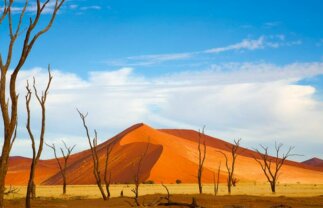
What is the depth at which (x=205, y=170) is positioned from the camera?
82125 mm

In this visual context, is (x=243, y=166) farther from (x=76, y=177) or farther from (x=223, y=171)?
(x=76, y=177)

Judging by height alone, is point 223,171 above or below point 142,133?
below

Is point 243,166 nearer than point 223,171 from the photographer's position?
No

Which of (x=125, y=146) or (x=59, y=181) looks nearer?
(x=59, y=181)

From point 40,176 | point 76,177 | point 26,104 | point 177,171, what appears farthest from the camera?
point 40,176

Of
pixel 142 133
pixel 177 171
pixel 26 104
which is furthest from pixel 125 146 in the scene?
pixel 26 104

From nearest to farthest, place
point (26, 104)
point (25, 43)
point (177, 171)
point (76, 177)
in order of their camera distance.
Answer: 1. point (25, 43)
2. point (26, 104)
3. point (177, 171)
4. point (76, 177)

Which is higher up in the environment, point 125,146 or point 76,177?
point 125,146

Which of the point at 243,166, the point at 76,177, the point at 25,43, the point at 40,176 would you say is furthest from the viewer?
the point at 40,176

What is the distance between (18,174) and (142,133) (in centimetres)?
2655

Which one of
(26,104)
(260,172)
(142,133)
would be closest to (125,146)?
(142,133)

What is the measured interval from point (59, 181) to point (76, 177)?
3230 millimetres

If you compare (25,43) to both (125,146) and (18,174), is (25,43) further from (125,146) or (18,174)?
(18,174)

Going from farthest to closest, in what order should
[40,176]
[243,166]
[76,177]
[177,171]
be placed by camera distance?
[40,176] → [243,166] → [76,177] → [177,171]
